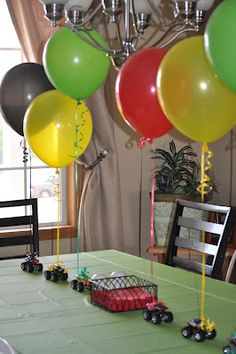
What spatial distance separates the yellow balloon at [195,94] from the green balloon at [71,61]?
61 centimetres

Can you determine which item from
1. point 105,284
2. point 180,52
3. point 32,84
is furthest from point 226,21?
point 32,84

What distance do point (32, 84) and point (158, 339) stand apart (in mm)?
1540

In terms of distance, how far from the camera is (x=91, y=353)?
1940 mm


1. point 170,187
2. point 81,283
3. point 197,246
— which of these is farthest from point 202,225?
point 170,187

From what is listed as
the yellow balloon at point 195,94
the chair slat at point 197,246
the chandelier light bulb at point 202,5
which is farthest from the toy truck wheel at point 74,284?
the chandelier light bulb at point 202,5

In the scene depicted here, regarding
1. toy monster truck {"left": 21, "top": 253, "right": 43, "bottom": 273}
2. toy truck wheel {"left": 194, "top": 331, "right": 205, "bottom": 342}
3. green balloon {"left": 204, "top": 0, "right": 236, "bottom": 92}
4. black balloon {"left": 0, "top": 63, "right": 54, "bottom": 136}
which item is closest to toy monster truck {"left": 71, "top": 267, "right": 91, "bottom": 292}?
toy monster truck {"left": 21, "top": 253, "right": 43, "bottom": 273}

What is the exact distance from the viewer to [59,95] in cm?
282

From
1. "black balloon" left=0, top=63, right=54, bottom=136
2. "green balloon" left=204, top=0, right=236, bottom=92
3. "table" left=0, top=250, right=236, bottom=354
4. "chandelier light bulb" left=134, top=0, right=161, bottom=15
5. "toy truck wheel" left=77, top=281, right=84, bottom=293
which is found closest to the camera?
"green balloon" left=204, top=0, right=236, bottom=92

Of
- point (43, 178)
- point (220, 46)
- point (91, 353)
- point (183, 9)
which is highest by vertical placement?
point (183, 9)

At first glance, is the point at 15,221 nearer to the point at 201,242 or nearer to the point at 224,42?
the point at 201,242

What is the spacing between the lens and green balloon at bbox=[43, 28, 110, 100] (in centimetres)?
256

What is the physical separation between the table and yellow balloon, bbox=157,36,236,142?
1.87ft

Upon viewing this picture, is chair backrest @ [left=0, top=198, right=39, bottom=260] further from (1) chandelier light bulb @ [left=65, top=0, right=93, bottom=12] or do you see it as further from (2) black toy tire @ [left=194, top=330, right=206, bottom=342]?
(2) black toy tire @ [left=194, top=330, right=206, bottom=342]

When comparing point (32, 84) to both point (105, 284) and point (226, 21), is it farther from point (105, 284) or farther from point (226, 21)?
point (226, 21)
